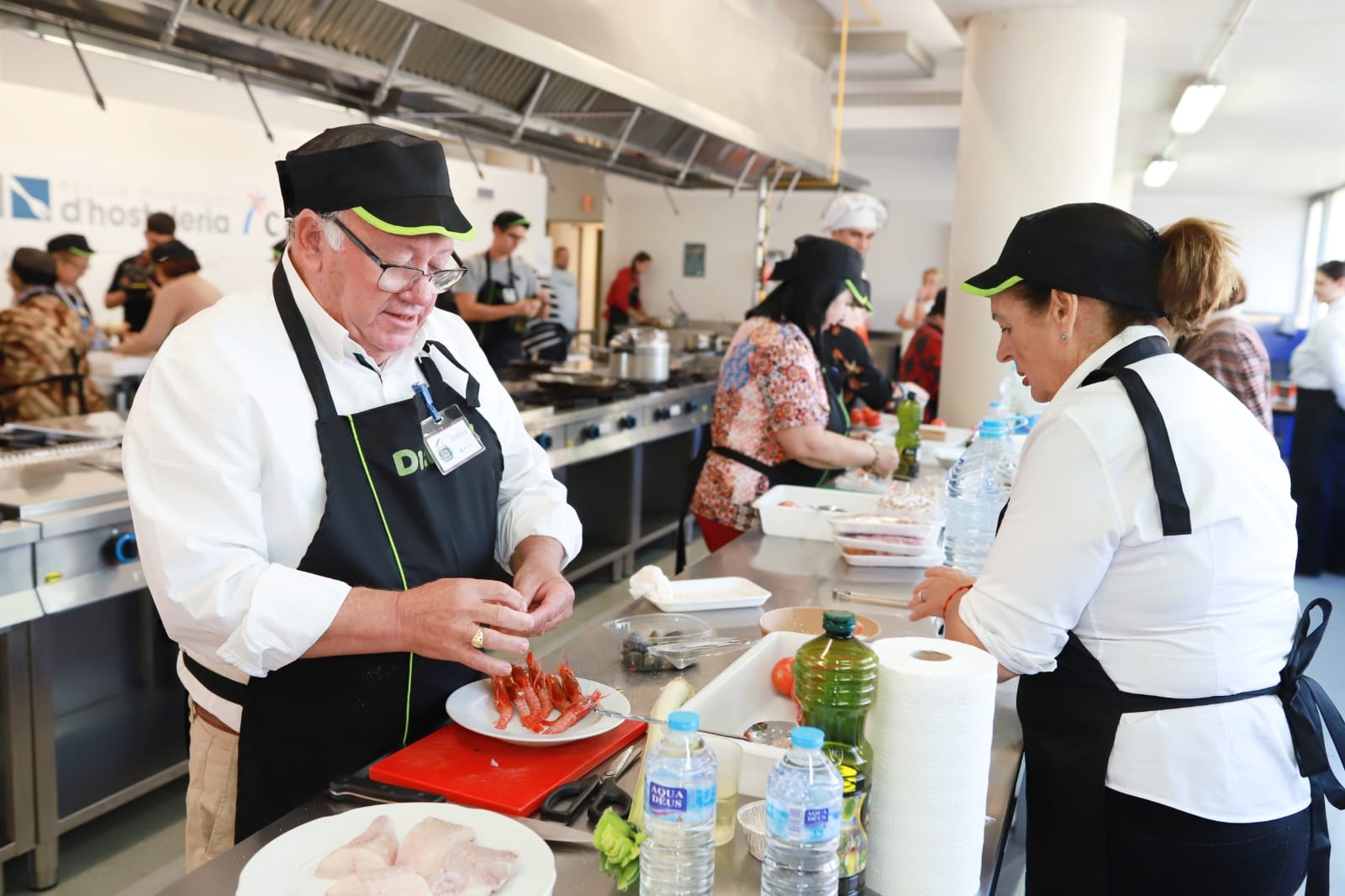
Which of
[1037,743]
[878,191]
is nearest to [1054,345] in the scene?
[1037,743]

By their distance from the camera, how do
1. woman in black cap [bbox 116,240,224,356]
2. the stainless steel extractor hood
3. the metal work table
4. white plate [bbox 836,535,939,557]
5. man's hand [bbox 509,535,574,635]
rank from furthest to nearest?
woman in black cap [bbox 116,240,224,356] → the stainless steel extractor hood → white plate [bbox 836,535,939,557] → man's hand [bbox 509,535,574,635] → the metal work table

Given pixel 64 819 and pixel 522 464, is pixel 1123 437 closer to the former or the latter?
pixel 522 464

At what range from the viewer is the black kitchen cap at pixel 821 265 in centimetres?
323

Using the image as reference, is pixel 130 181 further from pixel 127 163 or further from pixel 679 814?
pixel 679 814

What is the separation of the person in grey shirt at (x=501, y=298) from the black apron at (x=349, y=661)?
4.78m

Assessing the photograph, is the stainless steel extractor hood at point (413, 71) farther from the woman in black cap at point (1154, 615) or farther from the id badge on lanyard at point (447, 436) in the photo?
the woman in black cap at point (1154, 615)

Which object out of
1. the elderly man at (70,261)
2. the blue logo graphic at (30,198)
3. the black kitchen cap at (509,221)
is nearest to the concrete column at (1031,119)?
the black kitchen cap at (509,221)

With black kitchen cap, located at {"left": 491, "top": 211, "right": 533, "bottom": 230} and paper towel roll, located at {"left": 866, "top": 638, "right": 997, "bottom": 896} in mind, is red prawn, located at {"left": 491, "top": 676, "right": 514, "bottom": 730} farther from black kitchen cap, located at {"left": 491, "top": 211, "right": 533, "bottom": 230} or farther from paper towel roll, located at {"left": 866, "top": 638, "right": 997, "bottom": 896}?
black kitchen cap, located at {"left": 491, "top": 211, "right": 533, "bottom": 230}

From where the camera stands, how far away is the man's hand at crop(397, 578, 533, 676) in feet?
4.68

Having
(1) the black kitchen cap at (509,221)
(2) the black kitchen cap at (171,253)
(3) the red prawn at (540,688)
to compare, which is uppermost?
(1) the black kitchen cap at (509,221)

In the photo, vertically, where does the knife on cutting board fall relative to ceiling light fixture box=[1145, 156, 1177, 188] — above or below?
below

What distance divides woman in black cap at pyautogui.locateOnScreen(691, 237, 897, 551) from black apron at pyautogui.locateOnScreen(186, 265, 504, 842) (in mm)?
1747

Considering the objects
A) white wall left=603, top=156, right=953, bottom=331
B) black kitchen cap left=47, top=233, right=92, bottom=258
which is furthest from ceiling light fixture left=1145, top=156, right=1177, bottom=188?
black kitchen cap left=47, top=233, right=92, bottom=258

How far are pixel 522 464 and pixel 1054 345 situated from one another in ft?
3.16
